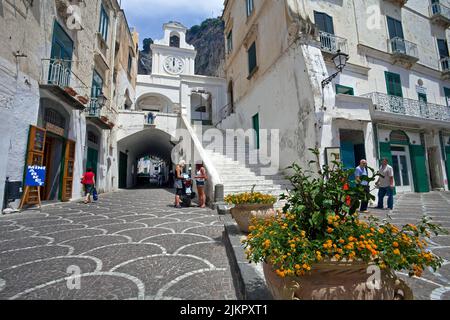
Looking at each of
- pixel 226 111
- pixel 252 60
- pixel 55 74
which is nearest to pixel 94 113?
pixel 55 74

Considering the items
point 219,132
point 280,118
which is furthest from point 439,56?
point 219,132

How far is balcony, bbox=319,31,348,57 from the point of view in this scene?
10.0 meters

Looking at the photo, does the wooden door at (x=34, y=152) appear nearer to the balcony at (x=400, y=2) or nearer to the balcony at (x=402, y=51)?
the balcony at (x=402, y=51)

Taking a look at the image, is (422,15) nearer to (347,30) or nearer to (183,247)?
(347,30)

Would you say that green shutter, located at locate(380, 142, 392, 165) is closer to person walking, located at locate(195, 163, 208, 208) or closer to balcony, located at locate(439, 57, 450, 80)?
balcony, located at locate(439, 57, 450, 80)

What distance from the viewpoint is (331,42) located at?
409 inches

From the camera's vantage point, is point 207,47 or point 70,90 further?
point 207,47

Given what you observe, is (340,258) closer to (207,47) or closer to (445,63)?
(445,63)

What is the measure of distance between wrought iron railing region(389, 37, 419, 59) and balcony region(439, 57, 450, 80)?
2.85 m

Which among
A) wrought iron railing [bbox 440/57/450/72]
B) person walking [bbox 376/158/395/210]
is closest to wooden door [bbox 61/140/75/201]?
person walking [bbox 376/158/395/210]

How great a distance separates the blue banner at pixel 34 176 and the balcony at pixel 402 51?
17665 millimetres

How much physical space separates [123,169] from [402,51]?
20.6m

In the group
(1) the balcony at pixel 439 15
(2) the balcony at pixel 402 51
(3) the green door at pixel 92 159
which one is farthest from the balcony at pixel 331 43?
(3) the green door at pixel 92 159

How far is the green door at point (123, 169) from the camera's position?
16.0 meters
